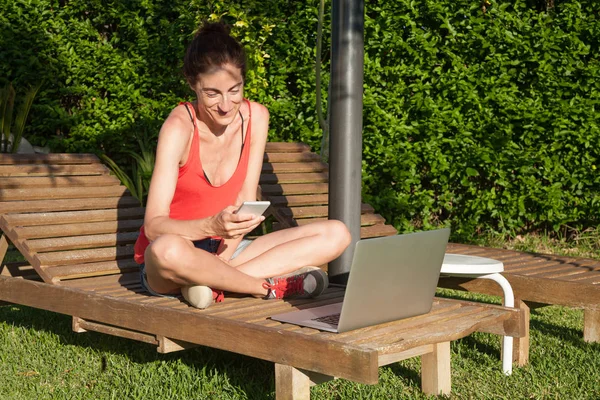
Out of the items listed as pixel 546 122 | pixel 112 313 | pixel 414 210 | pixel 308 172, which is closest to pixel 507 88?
pixel 546 122

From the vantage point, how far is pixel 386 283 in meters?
3.18

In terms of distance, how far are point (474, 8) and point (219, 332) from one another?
4.80m

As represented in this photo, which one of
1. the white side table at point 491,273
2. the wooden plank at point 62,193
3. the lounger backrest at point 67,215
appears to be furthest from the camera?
the wooden plank at point 62,193

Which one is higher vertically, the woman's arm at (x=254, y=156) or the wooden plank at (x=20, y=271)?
the woman's arm at (x=254, y=156)

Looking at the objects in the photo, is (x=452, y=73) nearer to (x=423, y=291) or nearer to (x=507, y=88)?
(x=507, y=88)

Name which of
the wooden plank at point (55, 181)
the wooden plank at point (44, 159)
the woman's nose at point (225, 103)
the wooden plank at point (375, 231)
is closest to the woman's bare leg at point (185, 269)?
the woman's nose at point (225, 103)

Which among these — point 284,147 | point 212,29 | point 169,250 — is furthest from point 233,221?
point 284,147

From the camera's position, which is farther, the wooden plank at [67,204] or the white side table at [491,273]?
the wooden plank at [67,204]

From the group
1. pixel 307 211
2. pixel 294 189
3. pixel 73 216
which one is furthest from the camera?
pixel 294 189

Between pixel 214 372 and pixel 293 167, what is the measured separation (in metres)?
2.69

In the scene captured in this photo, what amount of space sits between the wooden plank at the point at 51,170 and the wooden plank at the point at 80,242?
74 centimetres

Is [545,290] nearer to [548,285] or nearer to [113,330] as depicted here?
[548,285]

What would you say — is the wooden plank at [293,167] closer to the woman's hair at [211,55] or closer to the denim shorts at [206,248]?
the denim shorts at [206,248]

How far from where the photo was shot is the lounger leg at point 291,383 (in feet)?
9.98
